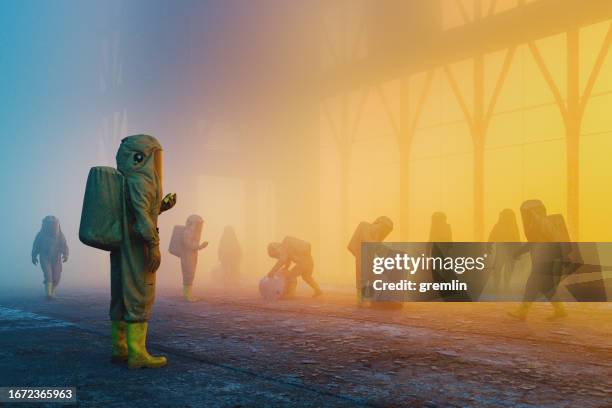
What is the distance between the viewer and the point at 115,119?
24375 mm

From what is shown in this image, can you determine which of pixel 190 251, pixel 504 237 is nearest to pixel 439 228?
pixel 504 237

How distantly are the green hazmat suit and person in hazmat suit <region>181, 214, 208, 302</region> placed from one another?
5765 mm

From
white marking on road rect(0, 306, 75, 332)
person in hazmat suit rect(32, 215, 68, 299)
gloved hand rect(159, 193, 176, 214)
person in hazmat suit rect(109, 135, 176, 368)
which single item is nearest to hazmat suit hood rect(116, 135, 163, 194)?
person in hazmat suit rect(109, 135, 176, 368)

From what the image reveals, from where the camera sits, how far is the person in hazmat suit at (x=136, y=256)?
429 centimetres

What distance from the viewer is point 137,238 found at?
4.38 metres

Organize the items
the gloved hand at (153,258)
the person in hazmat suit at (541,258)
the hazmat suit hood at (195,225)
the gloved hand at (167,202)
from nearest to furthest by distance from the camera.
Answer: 1. the gloved hand at (153,258)
2. the gloved hand at (167,202)
3. the person in hazmat suit at (541,258)
4. the hazmat suit hood at (195,225)

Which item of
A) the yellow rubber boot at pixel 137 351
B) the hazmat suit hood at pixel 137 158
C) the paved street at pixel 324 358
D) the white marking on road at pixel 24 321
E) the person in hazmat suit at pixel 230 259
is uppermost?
the hazmat suit hood at pixel 137 158

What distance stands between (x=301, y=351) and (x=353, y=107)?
54.5 ft

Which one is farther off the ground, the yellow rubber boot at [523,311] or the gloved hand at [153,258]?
the gloved hand at [153,258]

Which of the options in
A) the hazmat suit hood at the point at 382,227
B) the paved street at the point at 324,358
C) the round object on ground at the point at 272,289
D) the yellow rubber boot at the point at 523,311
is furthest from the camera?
the round object on ground at the point at 272,289

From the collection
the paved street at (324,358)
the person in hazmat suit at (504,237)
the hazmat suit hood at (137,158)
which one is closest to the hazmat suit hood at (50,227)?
the paved street at (324,358)

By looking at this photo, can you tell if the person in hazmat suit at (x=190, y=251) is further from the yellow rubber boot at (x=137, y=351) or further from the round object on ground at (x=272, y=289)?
the yellow rubber boot at (x=137, y=351)

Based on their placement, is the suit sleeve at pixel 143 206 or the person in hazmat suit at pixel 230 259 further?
the person in hazmat suit at pixel 230 259

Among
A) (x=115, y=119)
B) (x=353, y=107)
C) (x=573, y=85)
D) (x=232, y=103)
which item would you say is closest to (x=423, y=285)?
(x=573, y=85)
